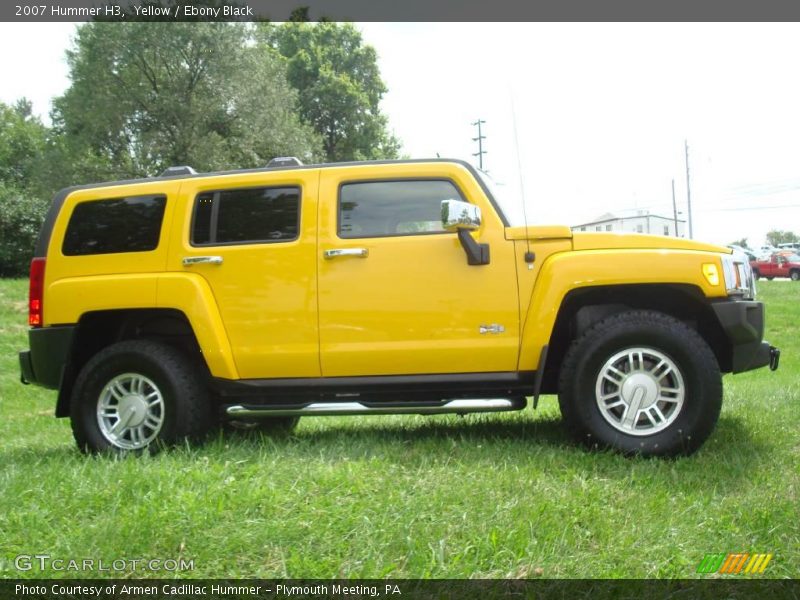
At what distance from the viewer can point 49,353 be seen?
15.6 ft

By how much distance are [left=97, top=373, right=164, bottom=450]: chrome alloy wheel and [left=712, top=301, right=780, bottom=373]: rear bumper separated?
3681mm

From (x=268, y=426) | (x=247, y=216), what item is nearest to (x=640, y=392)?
(x=247, y=216)

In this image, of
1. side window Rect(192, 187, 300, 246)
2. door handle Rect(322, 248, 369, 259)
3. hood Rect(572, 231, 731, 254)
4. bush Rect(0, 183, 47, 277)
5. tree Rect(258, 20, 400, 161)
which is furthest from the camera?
tree Rect(258, 20, 400, 161)

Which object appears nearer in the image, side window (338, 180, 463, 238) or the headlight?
the headlight

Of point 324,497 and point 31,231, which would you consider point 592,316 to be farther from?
point 31,231

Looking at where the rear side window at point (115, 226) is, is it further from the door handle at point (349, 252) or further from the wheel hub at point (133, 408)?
the door handle at point (349, 252)

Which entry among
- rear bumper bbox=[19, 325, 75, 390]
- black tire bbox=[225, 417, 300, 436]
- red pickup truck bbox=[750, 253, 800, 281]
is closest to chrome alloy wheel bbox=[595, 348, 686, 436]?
black tire bbox=[225, 417, 300, 436]

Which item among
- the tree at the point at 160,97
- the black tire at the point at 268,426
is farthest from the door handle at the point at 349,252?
the tree at the point at 160,97

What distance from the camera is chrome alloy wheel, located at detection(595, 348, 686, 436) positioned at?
407cm

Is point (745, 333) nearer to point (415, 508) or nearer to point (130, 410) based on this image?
point (415, 508)

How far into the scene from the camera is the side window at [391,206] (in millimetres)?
4500

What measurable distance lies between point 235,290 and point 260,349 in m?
0.43

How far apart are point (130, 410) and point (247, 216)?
1552 millimetres

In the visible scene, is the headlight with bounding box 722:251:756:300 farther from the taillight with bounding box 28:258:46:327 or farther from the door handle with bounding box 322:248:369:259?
the taillight with bounding box 28:258:46:327
